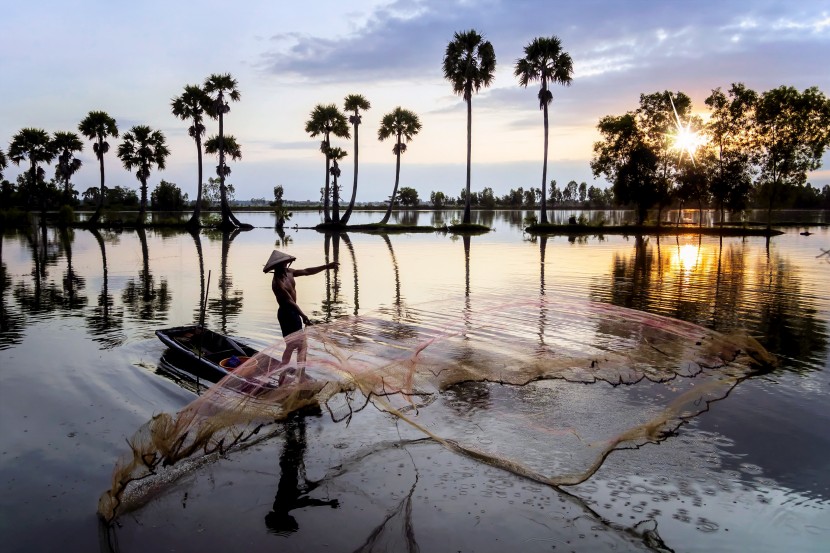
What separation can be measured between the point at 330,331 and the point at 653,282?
18.2 meters

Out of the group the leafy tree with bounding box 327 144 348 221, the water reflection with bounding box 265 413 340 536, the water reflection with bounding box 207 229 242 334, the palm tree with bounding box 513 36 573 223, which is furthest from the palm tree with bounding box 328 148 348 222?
the water reflection with bounding box 265 413 340 536

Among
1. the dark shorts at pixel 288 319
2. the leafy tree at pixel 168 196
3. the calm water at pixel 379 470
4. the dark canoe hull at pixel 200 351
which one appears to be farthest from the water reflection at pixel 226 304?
the leafy tree at pixel 168 196

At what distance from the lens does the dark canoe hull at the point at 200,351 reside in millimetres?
10188

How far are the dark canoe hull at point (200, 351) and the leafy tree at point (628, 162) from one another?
6010 centimetres

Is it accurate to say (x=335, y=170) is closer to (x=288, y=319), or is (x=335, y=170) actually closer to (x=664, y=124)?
(x=664, y=124)

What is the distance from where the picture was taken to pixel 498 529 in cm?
586

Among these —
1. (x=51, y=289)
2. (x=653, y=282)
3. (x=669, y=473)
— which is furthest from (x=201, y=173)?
(x=669, y=473)

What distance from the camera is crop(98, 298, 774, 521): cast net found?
6734mm

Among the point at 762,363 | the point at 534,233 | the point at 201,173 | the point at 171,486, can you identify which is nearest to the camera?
the point at 171,486

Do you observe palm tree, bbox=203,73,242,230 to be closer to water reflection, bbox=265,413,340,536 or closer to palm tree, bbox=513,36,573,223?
palm tree, bbox=513,36,573,223

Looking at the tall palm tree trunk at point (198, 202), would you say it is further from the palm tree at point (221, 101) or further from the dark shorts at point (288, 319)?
the dark shorts at point (288, 319)

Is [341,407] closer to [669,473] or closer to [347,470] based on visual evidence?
[347,470]

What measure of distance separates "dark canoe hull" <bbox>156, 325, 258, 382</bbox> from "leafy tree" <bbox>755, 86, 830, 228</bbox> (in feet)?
199

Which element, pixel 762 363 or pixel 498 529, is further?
pixel 762 363
